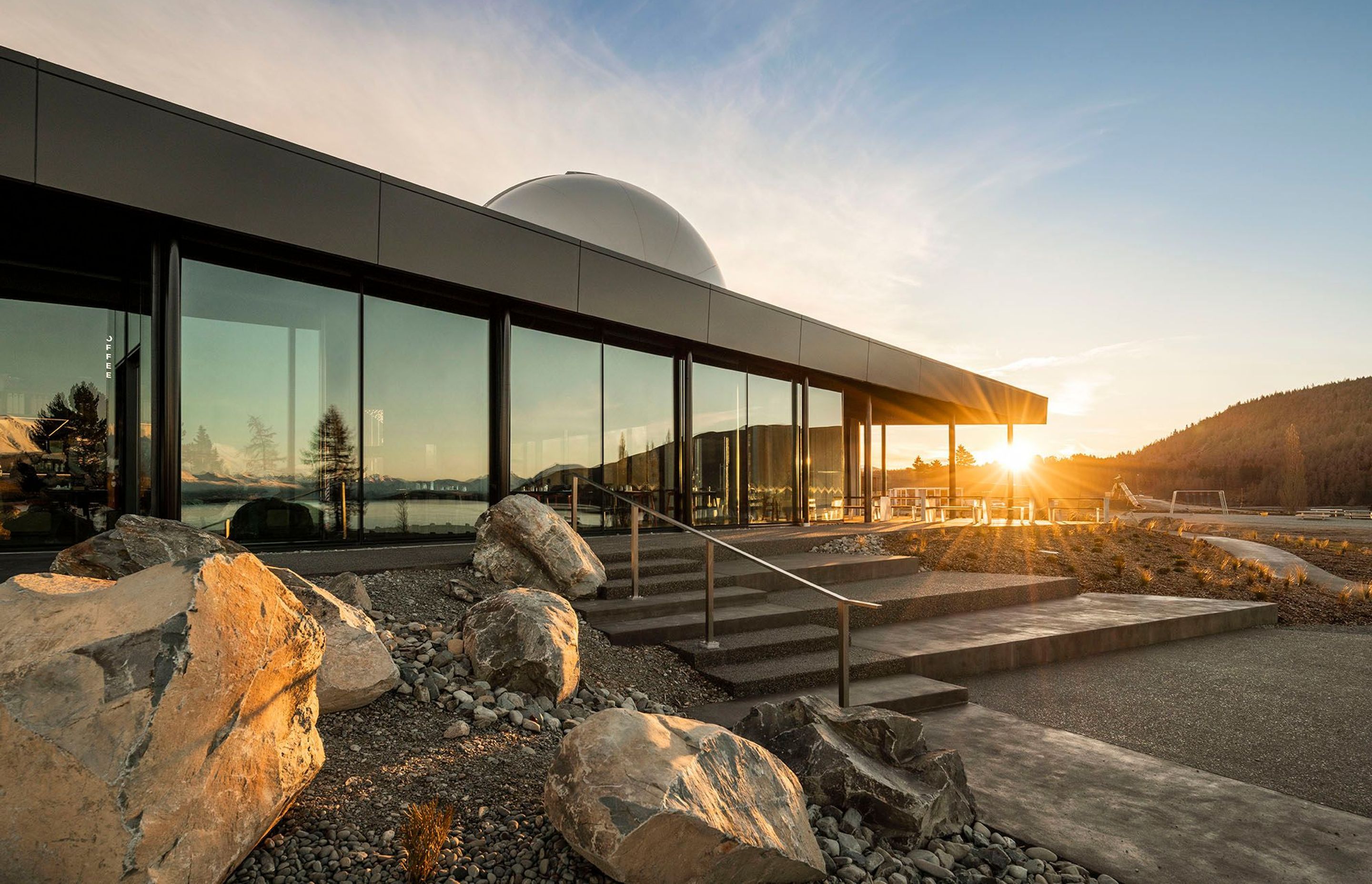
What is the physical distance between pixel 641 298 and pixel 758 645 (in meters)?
6.92

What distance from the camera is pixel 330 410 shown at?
8.67 meters

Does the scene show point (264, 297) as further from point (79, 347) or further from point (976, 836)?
point (976, 836)

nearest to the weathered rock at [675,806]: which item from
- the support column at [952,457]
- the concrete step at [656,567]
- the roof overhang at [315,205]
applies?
the concrete step at [656,567]

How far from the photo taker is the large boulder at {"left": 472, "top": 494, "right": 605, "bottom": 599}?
257 inches

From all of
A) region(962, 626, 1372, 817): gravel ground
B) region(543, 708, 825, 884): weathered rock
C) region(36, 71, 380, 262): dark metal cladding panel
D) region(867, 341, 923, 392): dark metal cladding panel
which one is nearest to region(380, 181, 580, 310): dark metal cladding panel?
region(36, 71, 380, 262): dark metal cladding panel

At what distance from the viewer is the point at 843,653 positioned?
4.72m

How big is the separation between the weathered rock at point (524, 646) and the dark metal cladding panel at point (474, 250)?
18.0 ft

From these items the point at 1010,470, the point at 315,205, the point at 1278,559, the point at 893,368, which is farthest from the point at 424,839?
the point at 1010,470

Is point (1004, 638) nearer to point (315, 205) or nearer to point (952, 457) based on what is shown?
point (315, 205)

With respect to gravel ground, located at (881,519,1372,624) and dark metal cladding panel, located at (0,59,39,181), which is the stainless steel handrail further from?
dark metal cladding panel, located at (0,59,39,181)

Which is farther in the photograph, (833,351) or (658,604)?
(833,351)

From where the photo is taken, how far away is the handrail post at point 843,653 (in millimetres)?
4695

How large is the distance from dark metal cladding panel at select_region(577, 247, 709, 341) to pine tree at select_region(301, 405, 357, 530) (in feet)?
12.6

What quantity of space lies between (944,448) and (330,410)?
2207 cm
